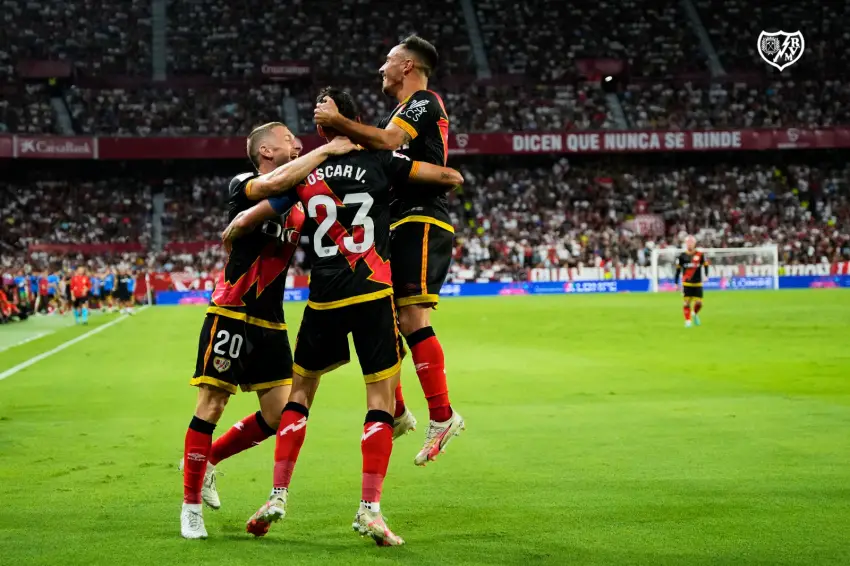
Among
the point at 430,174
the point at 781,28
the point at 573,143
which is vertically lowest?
the point at 430,174

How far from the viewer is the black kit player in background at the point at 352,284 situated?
6391mm

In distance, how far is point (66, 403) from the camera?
545 inches

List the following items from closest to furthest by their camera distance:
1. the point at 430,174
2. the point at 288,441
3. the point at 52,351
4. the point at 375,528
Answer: the point at 375,528, the point at 288,441, the point at 430,174, the point at 52,351

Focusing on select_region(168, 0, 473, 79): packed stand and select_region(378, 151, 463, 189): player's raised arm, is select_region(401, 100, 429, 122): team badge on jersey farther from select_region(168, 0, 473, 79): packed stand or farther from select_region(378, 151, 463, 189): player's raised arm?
select_region(168, 0, 473, 79): packed stand

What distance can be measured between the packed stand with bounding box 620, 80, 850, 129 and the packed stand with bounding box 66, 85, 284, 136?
2077cm

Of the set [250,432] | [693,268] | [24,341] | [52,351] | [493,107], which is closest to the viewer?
[250,432]

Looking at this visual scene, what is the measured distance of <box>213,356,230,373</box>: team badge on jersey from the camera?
6637 millimetres

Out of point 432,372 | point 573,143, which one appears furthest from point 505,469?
point 573,143

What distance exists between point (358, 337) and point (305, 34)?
56.6m

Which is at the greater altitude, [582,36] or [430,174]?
[582,36]

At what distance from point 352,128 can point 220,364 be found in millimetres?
1708

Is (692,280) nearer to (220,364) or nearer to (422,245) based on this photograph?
(422,245)

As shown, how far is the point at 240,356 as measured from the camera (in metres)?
6.72

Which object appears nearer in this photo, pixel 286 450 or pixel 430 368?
pixel 286 450
